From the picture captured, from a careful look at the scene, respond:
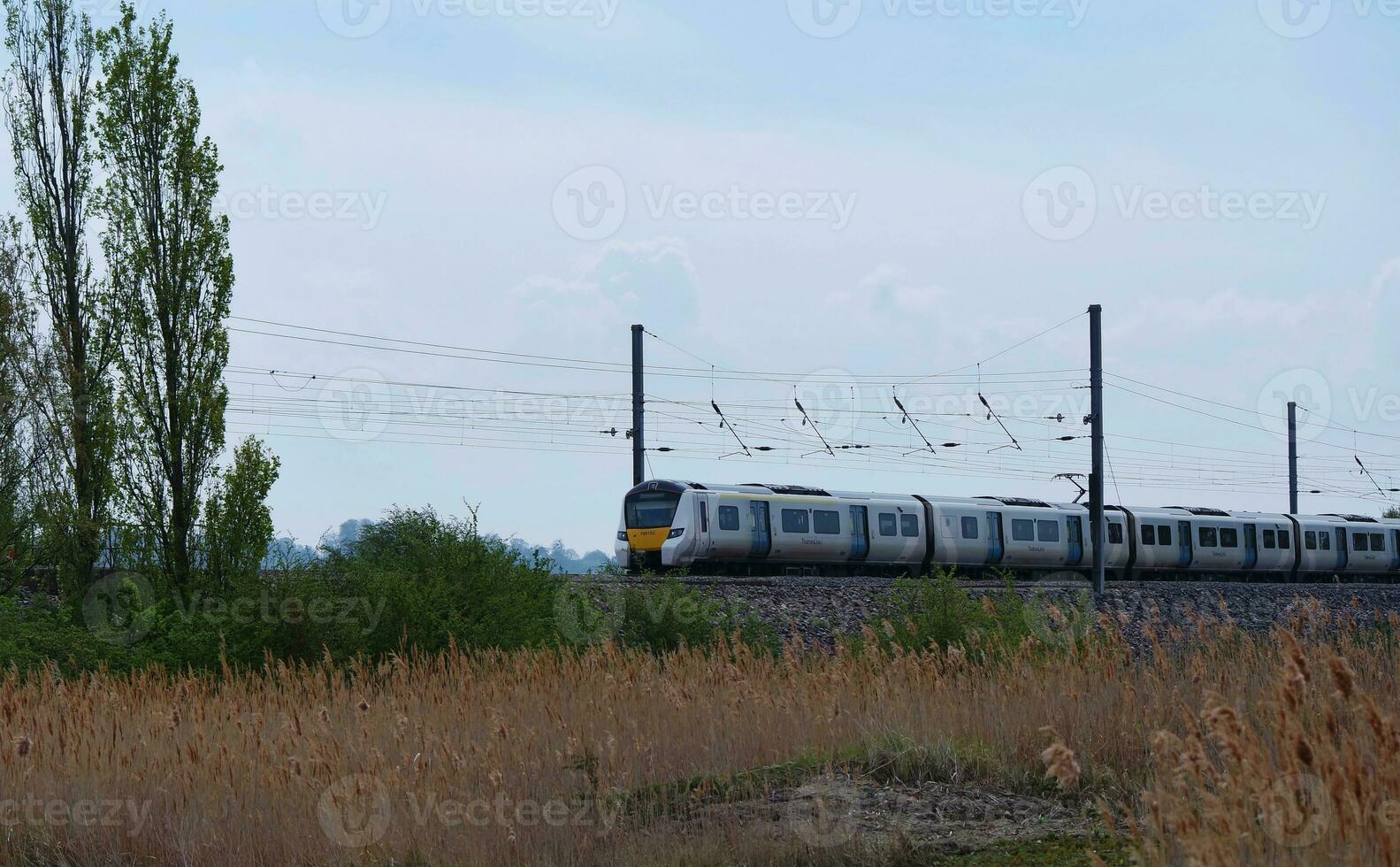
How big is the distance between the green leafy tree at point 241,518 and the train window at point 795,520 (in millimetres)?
14671

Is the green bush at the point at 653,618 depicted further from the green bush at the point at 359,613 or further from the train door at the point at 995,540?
the train door at the point at 995,540

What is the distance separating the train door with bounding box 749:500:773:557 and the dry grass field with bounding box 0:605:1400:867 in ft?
70.6

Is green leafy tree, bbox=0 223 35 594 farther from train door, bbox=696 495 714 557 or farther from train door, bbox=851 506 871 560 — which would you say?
train door, bbox=851 506 871 560

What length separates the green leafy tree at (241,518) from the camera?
18672mm

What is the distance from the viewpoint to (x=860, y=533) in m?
33.0

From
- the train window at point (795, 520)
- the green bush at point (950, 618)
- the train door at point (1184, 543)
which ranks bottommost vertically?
the green bush at point (950, 618)

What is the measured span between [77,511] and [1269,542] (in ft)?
114

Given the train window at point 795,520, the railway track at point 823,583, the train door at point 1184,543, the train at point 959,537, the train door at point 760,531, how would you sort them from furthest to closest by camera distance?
the train door at point 1184,543 → the train window at point 795,520 → the train door at point 760,531 → the train at point 959,537 → the railway track at point 823,583

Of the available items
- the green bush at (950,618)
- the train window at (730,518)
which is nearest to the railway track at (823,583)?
the green bush at (950,618)

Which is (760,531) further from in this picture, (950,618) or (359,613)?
(359,613)

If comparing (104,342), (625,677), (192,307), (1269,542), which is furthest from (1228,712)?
(1269,542)

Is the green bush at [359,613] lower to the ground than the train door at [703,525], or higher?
lower

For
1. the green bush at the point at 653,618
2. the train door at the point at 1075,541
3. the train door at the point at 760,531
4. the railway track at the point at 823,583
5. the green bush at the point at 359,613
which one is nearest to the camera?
the green bush at the point at 359,613

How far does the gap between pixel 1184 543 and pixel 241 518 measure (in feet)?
96.2
